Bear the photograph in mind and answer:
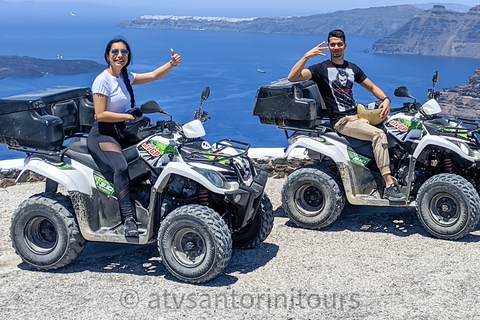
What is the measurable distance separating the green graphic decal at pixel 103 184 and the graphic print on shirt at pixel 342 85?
2.86 m

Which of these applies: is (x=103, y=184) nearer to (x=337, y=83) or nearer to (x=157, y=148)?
(x=157, y=148)

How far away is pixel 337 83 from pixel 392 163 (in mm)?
1108

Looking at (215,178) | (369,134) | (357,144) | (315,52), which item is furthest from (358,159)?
(215,178)

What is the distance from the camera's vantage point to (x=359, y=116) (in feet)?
23.3

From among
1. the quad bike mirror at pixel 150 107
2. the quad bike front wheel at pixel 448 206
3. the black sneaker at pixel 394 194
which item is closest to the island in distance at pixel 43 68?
the black sneaker at pixel 394 194

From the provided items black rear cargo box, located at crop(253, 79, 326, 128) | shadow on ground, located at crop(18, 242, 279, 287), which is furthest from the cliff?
shadow on ground, located at crop(18, 242, 279, 287)

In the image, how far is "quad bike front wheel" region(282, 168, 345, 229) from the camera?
22.9 ft

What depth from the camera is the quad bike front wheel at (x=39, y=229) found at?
560cm

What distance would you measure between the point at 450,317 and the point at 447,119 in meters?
3.06

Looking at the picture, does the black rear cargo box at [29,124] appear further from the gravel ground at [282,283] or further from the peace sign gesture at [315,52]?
the peace sign gesture at [315,52]

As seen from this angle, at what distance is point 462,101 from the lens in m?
54.2

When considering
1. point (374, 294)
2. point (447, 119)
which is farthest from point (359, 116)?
point (374, 294)

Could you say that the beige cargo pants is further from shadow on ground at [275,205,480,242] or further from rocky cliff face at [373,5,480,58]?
rocky cliff face at [373,5,480,58]

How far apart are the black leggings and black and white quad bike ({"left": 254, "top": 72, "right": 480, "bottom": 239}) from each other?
2.27 m
